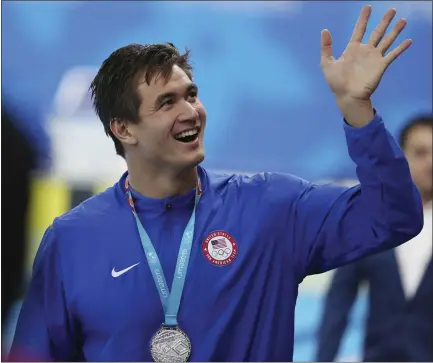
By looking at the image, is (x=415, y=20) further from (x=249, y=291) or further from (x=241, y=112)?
(x=249, y=291)

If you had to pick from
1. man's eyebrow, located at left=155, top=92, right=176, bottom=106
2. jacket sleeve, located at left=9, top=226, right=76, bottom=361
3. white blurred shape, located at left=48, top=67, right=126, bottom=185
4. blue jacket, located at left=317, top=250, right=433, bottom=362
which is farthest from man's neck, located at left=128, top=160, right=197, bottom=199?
white blurred shape, located at left=48, top=67, right=126, bottom=185

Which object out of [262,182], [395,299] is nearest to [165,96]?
[262,182]

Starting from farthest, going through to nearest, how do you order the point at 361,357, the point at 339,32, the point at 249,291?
the point at 339,32 → the point at 361,357 → the point at 249,291

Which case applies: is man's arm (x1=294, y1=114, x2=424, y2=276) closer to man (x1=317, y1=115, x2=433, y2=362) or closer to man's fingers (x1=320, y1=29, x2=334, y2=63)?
man's fingers (x1=320, y1=29, x2=334, y2=63)

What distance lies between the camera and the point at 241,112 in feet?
16.3

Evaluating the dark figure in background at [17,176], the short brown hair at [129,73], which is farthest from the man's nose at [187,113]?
the dark figure in background at [17,176]

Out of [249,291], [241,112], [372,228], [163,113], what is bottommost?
[249,291]

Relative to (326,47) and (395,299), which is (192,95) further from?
(395,299)

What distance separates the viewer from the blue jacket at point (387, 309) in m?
4.03

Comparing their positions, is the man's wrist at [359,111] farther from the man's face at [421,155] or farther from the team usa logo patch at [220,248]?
the man's face at [421,155]

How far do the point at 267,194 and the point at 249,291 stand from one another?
300mm

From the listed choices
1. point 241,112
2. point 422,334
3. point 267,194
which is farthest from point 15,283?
point 241,112

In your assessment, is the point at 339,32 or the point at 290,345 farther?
the point at 339,32

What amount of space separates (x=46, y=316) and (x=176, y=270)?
16.6 inches
